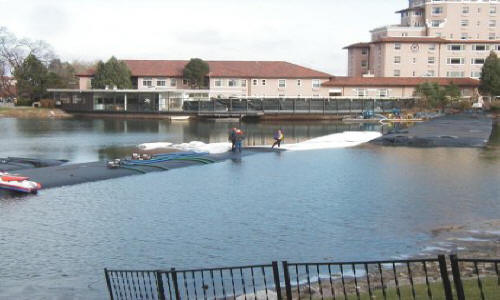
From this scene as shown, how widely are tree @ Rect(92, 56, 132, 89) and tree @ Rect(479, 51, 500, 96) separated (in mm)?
49220

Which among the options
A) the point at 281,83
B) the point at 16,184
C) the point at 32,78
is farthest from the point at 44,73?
the point at 16,184

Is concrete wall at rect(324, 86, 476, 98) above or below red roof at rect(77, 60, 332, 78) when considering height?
below

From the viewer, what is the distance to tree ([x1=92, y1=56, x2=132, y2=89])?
90.5 m

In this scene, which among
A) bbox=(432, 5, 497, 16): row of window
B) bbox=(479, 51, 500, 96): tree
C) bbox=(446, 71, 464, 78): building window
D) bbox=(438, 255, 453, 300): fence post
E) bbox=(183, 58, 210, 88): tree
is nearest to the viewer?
bbox=(438, 255, 453, 300): fence post

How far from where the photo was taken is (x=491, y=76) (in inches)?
3314

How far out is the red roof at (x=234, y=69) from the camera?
9194cm

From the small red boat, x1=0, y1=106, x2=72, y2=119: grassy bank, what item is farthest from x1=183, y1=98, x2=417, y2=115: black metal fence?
the small red boat

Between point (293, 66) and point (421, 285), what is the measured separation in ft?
279

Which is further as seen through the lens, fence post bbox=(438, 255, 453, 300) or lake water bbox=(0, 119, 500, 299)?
lake water bbox=(0, 119, 500, 299)

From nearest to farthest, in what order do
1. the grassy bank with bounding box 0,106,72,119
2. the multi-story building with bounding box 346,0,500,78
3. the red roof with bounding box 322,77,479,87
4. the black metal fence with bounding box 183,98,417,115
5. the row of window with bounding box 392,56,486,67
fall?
the black metal fence with bounding box 183,98,417,115 < the grassy bank with bounding box 0,106,72,119 < the red roof with bounding box 322,77,479,87 < the multi-story building with bounding box 346,0,500,78 < the row of window with bounding box 392,56,486,67

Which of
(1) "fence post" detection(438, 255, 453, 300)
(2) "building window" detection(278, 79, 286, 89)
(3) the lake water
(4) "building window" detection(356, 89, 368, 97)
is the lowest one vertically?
(3) the lake water

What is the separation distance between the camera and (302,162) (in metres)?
34.9

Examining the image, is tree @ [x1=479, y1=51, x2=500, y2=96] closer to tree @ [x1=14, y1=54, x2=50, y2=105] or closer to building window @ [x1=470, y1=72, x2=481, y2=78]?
building window @ [x1=470, y1=72, x2=481, y2=78]

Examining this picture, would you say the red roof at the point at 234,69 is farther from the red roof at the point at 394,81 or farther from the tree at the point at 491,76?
the tree at the point at 491,76
